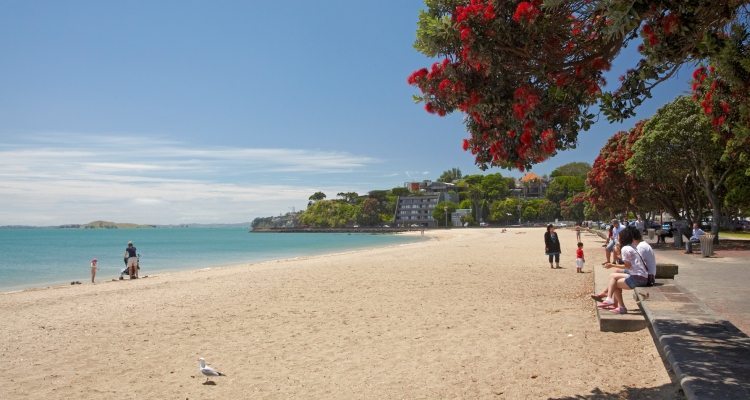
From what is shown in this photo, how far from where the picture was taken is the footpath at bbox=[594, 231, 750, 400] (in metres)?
4.04

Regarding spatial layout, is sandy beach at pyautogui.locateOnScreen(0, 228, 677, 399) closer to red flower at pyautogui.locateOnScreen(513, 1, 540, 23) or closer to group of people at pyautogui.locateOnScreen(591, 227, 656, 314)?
group of people at pyautogui.locateOnScreen(591, 227, 656, 314)

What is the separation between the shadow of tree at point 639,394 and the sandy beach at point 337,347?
0.03ft

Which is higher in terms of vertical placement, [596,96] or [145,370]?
[596,96]

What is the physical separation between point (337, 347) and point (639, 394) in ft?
12.7

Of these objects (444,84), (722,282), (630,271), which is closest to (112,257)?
(722,282)

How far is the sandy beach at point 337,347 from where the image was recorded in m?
5.58

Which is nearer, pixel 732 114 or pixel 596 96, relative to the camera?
pixel 596 96

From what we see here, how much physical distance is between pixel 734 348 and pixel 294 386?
4392 millimetres

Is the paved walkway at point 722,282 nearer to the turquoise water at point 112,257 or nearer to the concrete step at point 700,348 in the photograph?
the concrete step at point 700,348

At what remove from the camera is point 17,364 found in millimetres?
7070

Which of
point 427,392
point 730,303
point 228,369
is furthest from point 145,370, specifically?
point 730,303

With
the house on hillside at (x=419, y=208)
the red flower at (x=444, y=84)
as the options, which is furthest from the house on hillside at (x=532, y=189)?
the red flower at (x=444, y=84)

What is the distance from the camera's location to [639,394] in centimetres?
493

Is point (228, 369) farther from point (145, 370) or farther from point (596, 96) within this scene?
point (596, 96)
